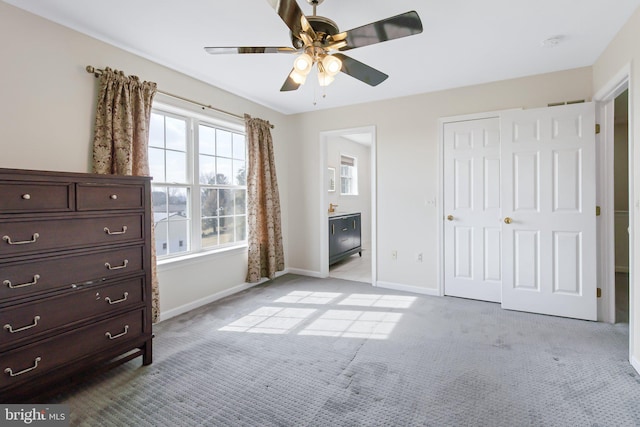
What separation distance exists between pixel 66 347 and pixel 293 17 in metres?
2.28

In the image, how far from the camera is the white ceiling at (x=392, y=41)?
2.13 metres

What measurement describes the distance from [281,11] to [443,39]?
5.43 ft

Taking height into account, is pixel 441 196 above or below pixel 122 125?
below

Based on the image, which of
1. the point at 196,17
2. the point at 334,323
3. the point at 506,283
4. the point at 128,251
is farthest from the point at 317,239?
the point at 196,17

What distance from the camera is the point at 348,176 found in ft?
23.9

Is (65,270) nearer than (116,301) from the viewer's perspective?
Yes

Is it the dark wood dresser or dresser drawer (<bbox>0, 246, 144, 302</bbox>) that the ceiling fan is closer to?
the dark wood dresser

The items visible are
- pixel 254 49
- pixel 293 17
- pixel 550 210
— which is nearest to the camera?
pixel 293 17

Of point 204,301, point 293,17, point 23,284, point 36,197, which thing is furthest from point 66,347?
point 293,17

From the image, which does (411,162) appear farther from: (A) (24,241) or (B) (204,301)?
(A) (24,241)

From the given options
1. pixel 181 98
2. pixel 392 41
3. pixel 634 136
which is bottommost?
pixel 634 136

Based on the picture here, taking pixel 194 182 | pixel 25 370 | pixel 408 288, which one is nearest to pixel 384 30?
pixel 194 182

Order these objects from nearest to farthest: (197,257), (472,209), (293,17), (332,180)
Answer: (293,17), (197,257), (472,209), (332,180)

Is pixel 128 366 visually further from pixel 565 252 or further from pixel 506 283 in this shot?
pixel 565 252
